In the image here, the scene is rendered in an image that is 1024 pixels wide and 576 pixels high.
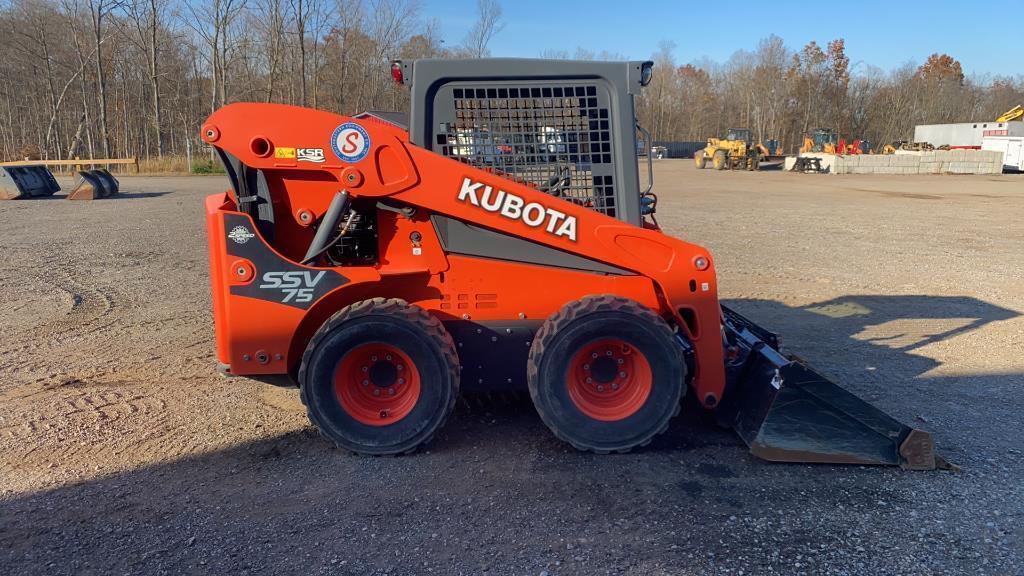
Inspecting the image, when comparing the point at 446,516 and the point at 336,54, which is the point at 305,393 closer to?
the point at 446,516

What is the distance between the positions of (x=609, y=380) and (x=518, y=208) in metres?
1.11

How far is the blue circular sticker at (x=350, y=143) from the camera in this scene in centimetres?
396

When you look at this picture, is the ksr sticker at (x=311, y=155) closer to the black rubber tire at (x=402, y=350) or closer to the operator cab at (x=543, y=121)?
the operator cab at (x=543, y=121)

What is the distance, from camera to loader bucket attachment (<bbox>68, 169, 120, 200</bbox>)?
68.3 feet

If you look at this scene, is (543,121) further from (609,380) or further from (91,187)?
(91,187)

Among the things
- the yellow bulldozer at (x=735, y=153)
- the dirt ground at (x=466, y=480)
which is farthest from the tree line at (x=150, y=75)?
the dirt ground at (x=466, y=480)

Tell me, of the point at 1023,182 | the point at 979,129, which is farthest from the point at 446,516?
the point at 979,129

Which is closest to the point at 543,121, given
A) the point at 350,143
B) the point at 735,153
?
the point at 350,143

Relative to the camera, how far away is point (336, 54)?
4416 cm

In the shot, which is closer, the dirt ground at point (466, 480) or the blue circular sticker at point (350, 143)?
the dirt ground at point (466, 480)

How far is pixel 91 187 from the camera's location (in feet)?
68.7

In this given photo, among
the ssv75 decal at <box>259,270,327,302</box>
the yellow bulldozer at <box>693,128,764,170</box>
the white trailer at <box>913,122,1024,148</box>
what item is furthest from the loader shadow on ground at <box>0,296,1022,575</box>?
the white trailer at <box>913,122,1024,148</box>

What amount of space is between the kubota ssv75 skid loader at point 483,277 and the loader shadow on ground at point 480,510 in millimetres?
232

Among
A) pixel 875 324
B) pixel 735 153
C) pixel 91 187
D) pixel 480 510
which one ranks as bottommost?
pixel 480 510
